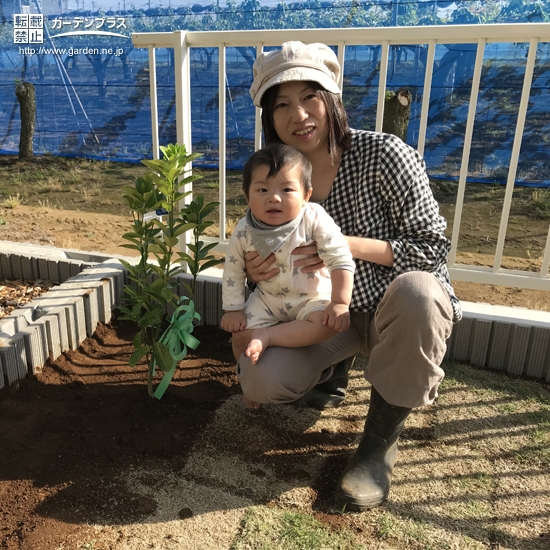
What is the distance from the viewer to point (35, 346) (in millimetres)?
2338

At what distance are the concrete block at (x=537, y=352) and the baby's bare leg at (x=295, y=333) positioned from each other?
1162 millimetres

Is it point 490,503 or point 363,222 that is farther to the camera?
point 363,222

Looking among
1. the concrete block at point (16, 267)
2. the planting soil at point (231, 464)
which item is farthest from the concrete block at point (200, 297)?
the concrete block at point (16, 267)

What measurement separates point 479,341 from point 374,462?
1.08 m

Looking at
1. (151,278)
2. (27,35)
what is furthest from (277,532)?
(27,35)

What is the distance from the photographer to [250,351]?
1813 millimetres

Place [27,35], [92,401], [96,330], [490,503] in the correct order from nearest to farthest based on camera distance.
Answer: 1. [490,503]
2. [92,401]
3. [96,330]
4. [27,35]

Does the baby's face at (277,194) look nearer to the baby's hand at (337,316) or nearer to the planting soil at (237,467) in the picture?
the baby's hand at (337,316)

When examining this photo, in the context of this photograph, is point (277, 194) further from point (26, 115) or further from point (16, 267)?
point (26, 115)

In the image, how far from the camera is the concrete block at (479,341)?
8.54 ft

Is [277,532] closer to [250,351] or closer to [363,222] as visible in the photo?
[250,351]

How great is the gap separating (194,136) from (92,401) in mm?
7316

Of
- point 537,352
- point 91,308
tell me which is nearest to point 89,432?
point 91,308

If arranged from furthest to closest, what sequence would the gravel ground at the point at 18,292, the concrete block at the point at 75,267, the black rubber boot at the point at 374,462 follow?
the concrete block at the point at 75,267 → the gravel ground at the point at 18,292 → the black rubber boot at the point at 374,462
